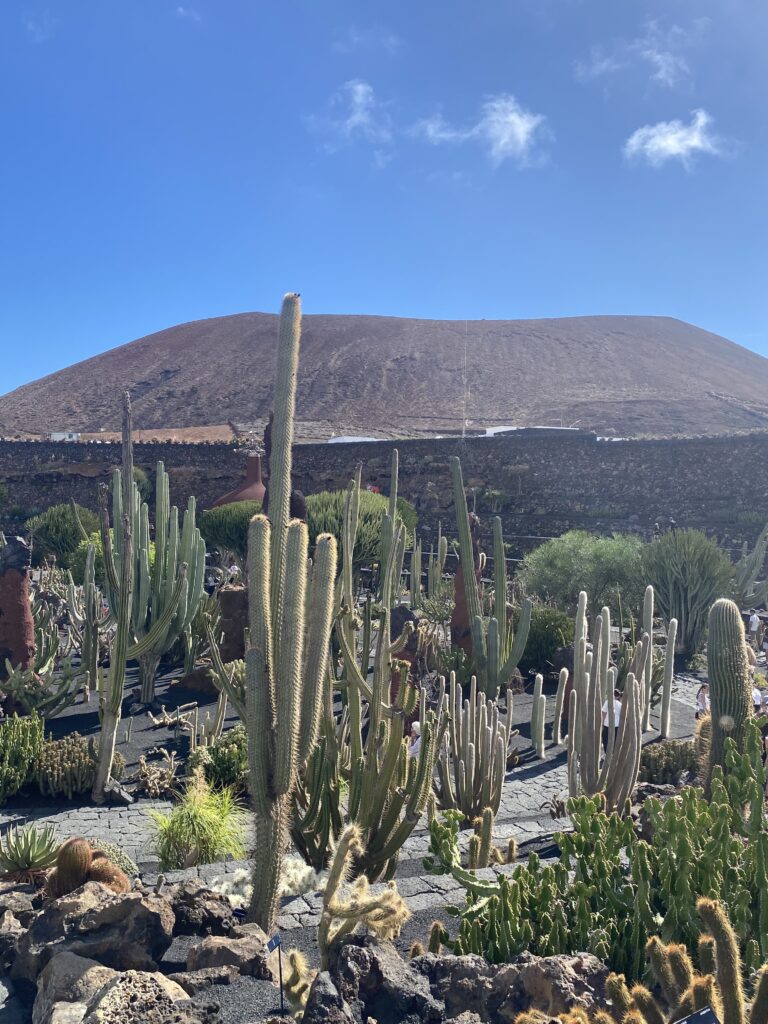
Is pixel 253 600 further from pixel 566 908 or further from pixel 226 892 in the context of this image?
pixel 566 908

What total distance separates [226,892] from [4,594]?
17.1ft

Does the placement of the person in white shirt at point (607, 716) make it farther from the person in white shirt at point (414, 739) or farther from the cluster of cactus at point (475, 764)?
the person in white shirt at point (414, 739)

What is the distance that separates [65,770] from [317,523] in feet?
39.3

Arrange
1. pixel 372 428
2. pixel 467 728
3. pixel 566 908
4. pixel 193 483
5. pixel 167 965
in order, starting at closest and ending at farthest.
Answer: pixel 167 965
pixel 566 908
pixel 467 728
pixel 193 483
pixel 372 428

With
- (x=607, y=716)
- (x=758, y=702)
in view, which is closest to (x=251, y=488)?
(x=758, y=702)

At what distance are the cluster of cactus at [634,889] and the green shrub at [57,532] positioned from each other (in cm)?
1808

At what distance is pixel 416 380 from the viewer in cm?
7406

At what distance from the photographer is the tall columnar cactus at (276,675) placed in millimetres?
3807

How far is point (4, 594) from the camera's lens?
8.57 m

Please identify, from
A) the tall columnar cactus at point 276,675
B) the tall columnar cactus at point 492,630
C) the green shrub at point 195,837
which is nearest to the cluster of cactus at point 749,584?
the tall columnar cactus at point 492,630

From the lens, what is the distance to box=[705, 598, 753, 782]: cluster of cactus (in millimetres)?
5145

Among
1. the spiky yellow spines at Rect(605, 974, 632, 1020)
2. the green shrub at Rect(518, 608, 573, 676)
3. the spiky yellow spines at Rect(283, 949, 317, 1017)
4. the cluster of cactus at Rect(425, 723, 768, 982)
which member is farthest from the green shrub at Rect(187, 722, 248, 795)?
the green shrub at Rect(518, 608, 573, 676)

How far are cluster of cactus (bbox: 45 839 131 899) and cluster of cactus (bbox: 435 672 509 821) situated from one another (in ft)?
9.35

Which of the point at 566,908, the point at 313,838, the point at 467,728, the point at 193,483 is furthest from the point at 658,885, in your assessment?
the point at 193,483
